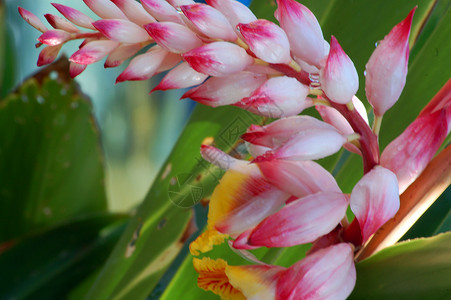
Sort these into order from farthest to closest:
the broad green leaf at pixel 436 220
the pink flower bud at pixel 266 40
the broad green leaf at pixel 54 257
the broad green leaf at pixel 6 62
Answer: the broad green leaf at pixel 6 62 → the broad green leaf at pixel 54 257 → the broad green leaf at pixel 436 220 → the pink flower bud at pixel 266 40

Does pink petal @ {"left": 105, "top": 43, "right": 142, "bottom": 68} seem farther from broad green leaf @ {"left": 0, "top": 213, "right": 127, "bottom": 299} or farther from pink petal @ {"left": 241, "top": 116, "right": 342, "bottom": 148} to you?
broad green leaf @ {"left": 0, "top": 213, "right": 127, "bottom": 299}

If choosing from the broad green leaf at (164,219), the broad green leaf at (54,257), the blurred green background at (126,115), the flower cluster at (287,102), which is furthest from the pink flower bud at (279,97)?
the blurred green background at (126,115)

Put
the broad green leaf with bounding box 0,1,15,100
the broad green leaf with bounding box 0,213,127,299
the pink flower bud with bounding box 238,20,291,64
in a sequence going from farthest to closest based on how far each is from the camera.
Result: the broad green leaf with bounding box 0,1,15,100
the broad green leaf with bounding box 0,213,127,299
the pink flower bud with bounding box 238,20,291,64

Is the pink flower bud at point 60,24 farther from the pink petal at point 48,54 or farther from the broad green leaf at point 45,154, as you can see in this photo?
the broad green leaf at point 45,154

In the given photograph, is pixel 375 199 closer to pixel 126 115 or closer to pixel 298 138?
pixel 298 138

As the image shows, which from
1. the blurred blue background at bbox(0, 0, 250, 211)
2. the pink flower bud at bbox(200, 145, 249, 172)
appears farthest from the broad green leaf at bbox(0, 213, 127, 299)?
the pink flower bud at bbox(200, 145, 249, 172)

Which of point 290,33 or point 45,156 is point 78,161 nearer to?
point 45,156
